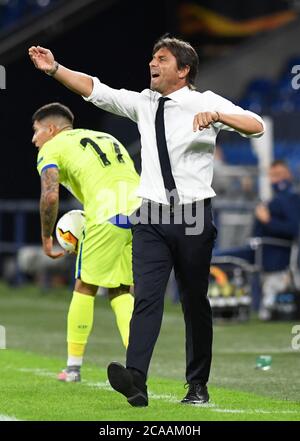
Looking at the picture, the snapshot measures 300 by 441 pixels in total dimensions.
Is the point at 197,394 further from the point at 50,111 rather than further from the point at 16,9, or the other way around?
the point at 16,9

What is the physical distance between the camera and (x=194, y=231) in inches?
274

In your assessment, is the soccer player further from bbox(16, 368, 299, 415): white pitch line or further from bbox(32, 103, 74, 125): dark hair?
bbox(16, 368, 299, 415): white pitch line

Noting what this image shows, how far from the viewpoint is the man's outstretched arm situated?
695cm

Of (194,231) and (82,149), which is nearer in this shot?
(194,231)

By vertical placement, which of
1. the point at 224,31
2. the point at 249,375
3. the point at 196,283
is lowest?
the point at 249,375

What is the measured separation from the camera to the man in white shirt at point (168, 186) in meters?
6.90

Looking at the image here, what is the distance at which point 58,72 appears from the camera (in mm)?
6984

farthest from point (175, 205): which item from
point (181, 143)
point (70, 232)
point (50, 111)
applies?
point (50, 111)

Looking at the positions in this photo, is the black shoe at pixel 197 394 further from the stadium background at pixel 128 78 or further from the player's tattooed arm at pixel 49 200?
the stadium background at pixel 128 78

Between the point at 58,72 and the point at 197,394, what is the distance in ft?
6.33

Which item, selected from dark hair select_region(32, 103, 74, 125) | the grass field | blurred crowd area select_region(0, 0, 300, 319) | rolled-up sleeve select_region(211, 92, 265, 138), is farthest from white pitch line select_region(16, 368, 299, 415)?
blurred crowd area select_region(0, 0, 300, 319)

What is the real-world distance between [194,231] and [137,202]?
166cm
